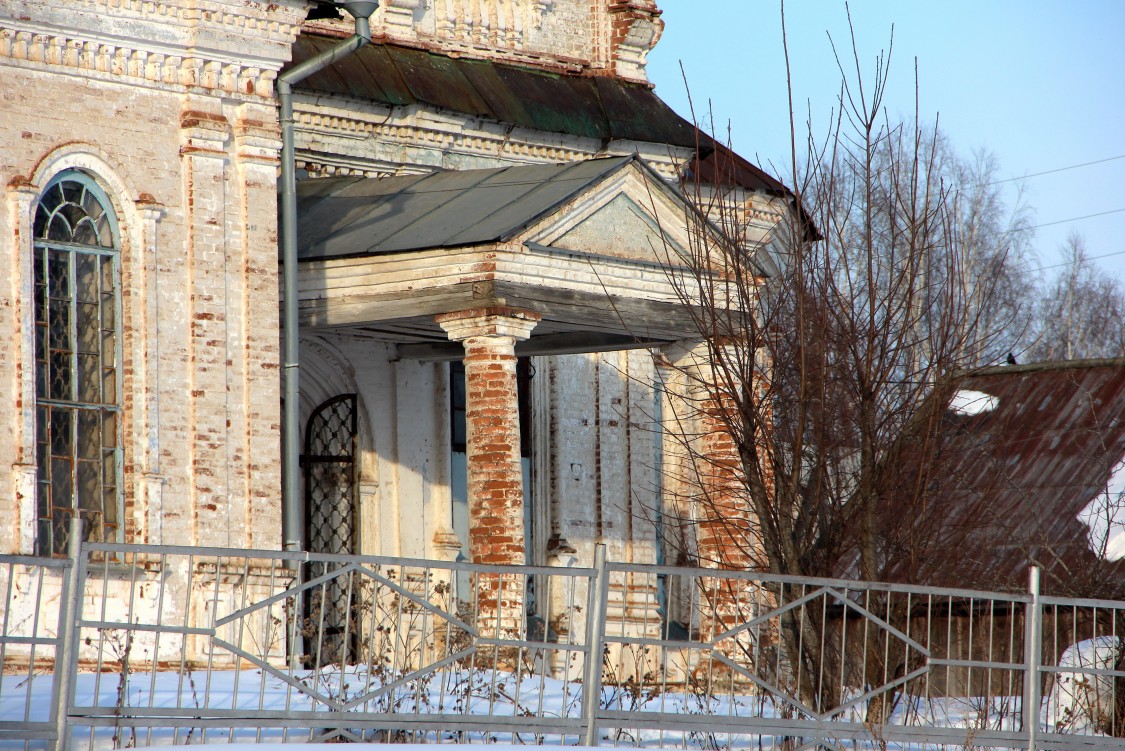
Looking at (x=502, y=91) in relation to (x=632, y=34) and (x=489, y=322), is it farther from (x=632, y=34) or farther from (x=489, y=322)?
(x=489, y=322)


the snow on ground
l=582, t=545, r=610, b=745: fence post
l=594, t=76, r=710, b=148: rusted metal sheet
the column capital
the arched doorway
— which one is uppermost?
l=594, t=76, r=710, b=148: rusted metal sheet

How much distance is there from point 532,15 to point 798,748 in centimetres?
1037

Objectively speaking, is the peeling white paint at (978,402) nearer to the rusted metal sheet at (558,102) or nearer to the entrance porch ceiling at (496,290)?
the rusted metal sheet at (558,102)

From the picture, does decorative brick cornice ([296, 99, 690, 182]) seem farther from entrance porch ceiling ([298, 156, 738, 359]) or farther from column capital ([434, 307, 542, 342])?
column capital ([434, 307, 542, 342])

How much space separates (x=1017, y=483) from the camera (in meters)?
19.6

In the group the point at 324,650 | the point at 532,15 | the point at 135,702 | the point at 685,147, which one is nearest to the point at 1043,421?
the point at 685,147

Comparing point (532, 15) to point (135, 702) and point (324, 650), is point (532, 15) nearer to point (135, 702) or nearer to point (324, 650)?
point (324, 650)

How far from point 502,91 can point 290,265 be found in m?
4.42

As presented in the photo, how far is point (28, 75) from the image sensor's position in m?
12.8

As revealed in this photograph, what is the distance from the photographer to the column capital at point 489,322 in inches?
537

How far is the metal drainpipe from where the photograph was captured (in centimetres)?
1385

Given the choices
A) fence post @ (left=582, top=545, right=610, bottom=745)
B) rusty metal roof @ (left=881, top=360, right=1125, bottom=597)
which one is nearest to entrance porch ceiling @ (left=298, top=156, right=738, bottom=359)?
rusty metal roof @ (left=881, top=360, right=1125, bottom=597)

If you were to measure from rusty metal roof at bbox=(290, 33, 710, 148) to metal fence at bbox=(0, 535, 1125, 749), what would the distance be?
451 cm

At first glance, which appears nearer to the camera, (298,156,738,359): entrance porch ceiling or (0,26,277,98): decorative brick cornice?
(0,26,277,98): decorative brick cornice
